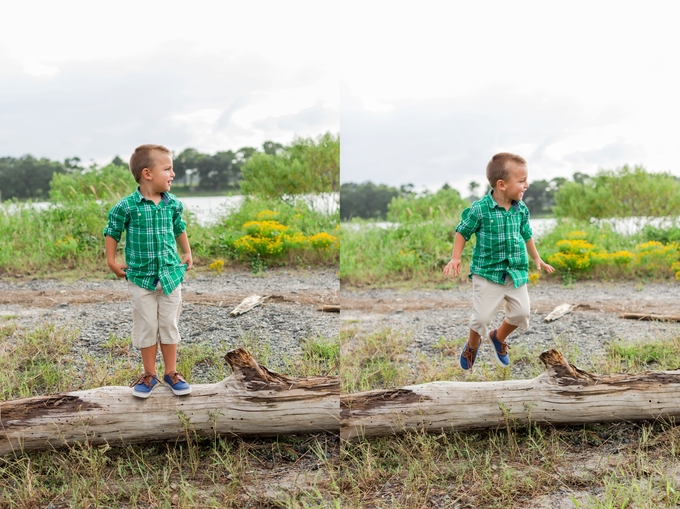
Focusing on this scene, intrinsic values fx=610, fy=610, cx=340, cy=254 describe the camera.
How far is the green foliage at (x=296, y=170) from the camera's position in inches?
257

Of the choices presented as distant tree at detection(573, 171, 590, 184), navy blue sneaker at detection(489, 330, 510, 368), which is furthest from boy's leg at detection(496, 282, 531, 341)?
distant tree at detection(573, 171, 590, 184)

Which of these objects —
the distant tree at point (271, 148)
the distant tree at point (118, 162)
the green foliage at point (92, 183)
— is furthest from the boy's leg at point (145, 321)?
the distant tree at point (271, 148)

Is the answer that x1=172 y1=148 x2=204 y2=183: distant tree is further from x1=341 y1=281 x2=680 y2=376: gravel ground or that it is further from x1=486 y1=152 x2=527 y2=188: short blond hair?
x1=486 y1=152 x2=527 y2=188: short blond hair

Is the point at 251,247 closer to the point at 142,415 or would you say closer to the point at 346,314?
the point at 346,314

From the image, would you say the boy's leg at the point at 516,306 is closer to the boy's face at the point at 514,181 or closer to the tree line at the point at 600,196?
the boy's face at the point at 514,181

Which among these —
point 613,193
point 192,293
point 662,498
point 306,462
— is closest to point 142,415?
point 306,462

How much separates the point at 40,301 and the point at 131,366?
119 centimetres

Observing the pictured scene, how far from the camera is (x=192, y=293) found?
4742mm

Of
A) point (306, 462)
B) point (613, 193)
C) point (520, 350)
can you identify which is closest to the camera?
point (306, 462)

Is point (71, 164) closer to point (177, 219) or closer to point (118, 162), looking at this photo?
point (118, 162)

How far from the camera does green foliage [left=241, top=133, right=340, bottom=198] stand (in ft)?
21.4

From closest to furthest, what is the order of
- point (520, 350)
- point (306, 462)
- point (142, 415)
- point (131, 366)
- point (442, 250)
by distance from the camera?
point (142, 415)
point (306, 462)
point (131, 366)
point (520, 350)
point (442, 250)

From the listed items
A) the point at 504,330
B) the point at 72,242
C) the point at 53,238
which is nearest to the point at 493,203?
the point at 504,330

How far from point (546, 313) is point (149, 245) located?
3.77 metres
